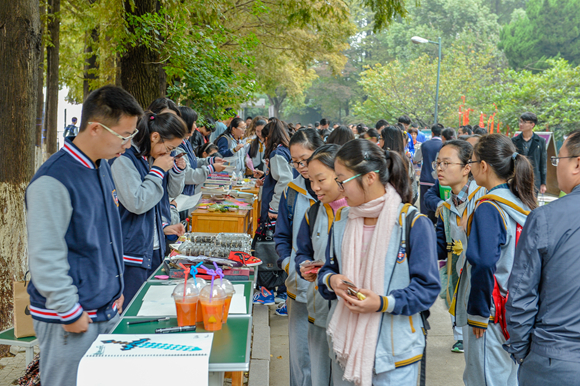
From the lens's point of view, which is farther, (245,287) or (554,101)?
(554,101)

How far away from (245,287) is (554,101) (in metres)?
21.2

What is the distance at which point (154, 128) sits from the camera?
3.58 metres

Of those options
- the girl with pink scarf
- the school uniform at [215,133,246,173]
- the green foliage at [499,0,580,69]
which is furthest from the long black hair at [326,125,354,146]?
the green foliage at [499,0,580,69]

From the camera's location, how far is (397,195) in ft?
8.06

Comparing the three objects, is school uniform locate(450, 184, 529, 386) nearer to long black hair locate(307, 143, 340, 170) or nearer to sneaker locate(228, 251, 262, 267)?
long black hair locate(307, 143, 340, 170)

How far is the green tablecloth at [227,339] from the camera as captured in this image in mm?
2297

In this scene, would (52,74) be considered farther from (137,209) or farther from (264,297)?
(137,209)

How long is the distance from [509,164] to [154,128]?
2.39 meters

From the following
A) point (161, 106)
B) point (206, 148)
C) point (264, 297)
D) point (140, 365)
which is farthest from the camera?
point (206, 148)

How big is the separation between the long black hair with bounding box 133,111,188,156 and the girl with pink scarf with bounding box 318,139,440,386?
156 centimetres

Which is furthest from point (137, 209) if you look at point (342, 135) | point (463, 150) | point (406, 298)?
point (463, 150)

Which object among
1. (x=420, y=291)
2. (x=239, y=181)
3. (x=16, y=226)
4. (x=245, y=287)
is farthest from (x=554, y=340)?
(x=239, y=181)

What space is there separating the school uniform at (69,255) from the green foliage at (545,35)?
41.7 m

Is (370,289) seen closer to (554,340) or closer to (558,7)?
(554,340)
